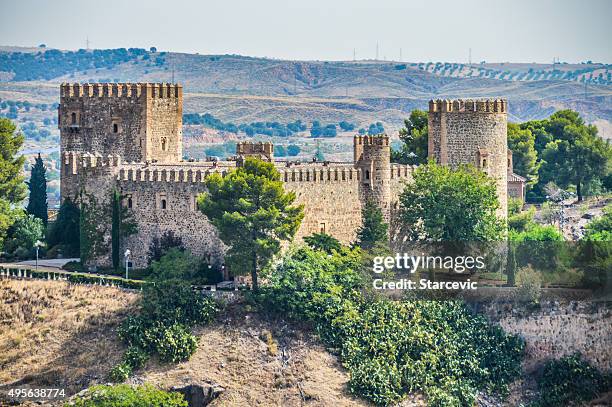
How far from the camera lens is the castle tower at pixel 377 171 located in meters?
69.8

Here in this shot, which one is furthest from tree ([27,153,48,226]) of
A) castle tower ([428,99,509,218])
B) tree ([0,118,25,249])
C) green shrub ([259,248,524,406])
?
castle tower ([428,99,509,218])

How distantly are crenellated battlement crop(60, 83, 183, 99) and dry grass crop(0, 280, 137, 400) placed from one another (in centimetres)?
1082

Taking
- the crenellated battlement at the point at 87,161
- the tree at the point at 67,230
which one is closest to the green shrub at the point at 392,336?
the crenellated battlement at the point at 87,161

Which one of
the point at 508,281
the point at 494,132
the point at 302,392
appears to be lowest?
the point at 302,392

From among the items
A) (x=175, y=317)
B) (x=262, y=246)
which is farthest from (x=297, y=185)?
(x=175, y=317)

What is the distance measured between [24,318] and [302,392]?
12.3 metres

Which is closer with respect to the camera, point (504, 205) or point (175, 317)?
point (175, 317)

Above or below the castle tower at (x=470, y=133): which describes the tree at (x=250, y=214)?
below

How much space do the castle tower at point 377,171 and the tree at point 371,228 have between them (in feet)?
1.20

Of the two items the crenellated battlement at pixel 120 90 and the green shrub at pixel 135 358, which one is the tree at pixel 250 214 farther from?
the crenellated battlement at pixel 120 90

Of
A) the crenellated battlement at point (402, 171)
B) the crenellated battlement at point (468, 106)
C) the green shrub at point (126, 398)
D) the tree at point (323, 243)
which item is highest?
the crenellated battlement at point (468, 106)

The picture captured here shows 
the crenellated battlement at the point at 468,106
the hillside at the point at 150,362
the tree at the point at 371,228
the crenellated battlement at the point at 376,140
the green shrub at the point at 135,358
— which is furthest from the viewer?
the crenellated battlement at the point at 468,106

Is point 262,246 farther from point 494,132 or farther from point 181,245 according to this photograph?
point 494,132

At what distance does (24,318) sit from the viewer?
211 ft
